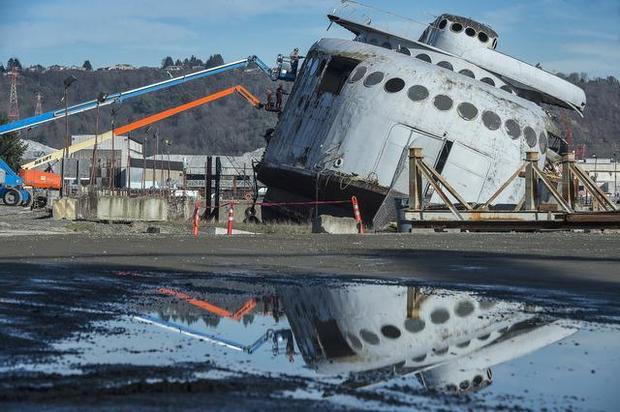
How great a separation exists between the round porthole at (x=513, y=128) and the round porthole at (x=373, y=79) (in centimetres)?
412

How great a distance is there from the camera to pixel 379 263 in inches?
631

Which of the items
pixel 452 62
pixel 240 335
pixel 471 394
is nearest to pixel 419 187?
pixel 452 62

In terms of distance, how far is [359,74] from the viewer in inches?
1412

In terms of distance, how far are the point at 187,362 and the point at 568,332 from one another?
3.13 metres

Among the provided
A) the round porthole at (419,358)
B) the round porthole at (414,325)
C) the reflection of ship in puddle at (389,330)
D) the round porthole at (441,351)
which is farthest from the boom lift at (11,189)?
the round porthole at (419,358)

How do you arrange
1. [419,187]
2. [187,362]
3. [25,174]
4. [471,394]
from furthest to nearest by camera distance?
[25,174]
[419,187]
[187,362]
[471,394]

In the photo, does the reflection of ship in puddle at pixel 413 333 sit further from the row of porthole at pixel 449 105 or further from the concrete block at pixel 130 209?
the concrete block at pixel 130 209

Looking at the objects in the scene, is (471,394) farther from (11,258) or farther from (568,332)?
(11,258)

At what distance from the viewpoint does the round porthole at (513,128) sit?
3534 cm

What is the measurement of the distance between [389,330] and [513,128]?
2810cm

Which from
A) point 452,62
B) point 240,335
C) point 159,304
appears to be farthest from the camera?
point 452,62

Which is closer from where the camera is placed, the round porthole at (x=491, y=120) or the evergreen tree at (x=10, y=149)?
the round porthole at (x=491, y=120)

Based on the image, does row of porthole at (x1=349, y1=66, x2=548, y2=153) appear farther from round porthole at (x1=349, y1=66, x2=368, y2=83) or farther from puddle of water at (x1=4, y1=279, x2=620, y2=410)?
puddle of water at (x1=4, y1=279, x2=620, y2=410)

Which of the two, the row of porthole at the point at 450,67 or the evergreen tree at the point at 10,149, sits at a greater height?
the row of porthole at the point at 450,67
